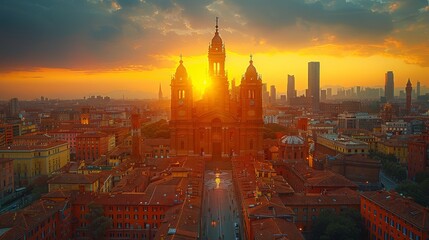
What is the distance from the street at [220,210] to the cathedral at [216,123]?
38.7 feet

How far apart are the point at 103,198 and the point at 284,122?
4549 inches

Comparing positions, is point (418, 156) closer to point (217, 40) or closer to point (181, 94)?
point (217, 40)

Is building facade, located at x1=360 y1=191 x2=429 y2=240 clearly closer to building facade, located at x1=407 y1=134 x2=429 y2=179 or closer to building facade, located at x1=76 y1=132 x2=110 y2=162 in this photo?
building facade, located at x1=407 y1=134 x2=429 y2=179

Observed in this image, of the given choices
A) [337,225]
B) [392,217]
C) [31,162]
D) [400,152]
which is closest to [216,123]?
[31,162]

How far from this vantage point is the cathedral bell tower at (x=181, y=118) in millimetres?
68125

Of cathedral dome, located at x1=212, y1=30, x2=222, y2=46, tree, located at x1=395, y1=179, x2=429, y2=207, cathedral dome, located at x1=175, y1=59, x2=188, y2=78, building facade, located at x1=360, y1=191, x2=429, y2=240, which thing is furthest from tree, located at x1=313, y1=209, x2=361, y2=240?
cathedral dome, located at x1=212, y1=30, x2=222, y2=46

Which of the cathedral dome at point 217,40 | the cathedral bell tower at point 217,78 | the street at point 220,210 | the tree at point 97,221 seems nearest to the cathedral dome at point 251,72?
the cathedral bell tower at point 217,78

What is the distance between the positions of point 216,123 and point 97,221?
108ft

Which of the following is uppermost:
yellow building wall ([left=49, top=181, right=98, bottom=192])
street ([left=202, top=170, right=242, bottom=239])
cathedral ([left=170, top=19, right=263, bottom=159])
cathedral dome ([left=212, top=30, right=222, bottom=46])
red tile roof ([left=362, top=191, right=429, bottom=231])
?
cathedral dome ([left=212, top=30, right=222, bottom=46])

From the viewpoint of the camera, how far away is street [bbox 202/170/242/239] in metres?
38.2

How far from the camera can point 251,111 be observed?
6900 cm

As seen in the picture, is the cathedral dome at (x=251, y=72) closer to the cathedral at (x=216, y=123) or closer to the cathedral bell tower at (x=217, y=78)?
the cathedral at (x=216, y=123)

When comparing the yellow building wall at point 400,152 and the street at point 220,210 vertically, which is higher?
the yellow building wall at point 400,152

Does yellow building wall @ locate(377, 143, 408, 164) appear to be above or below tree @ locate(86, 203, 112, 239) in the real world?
above
